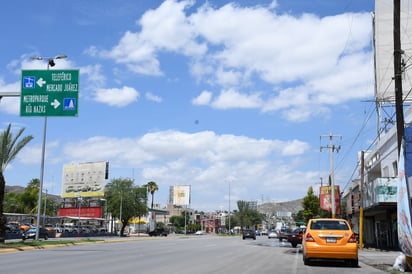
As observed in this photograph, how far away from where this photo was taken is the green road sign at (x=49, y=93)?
25.8 metres

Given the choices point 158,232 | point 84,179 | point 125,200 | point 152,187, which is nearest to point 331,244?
point 125,200

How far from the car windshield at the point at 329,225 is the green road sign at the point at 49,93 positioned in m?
14.1

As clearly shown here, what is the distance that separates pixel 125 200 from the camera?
8025 cm

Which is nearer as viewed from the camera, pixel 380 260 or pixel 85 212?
pixel 380 260

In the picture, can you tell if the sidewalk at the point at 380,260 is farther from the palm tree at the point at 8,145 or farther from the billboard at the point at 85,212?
the billboard at the point at 85,212

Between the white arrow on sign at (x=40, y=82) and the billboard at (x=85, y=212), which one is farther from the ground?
the white arrow on sign at (x=40, y=82)

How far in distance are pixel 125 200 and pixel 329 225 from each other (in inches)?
2572

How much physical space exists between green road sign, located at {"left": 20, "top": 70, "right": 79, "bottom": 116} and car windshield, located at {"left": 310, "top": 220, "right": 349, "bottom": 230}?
14.1 metres

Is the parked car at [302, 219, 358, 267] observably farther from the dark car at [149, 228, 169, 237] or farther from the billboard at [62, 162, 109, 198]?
the dark car at [149, 228, 169, 237]

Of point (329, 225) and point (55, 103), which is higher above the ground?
point (55, 103)

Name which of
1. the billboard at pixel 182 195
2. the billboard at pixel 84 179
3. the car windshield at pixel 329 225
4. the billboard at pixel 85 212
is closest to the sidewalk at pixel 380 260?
the car windshield at pixel 329 225

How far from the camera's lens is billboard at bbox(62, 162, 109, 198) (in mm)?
82312

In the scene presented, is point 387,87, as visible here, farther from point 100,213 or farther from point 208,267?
point 100,213

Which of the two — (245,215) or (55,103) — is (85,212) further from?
(55,103)
